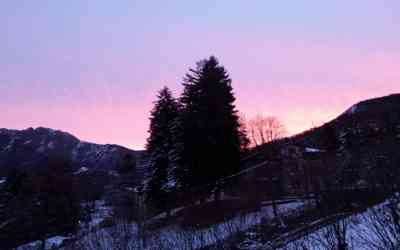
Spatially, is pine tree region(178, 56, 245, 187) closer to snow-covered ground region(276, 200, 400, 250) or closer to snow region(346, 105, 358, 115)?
snow-covered ground region(276, 200, 400, 250)

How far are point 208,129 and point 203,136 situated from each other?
1.83ft

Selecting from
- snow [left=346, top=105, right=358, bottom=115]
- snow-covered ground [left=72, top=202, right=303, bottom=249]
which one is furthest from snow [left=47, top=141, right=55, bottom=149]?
snow-covered ground [left=72, top=202, right=303, bottom=249]

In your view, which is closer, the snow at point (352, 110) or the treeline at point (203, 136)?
the treeline at point (203, 136)

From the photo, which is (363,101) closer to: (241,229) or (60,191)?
(60,191)

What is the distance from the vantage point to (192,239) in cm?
998

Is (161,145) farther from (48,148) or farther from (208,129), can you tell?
(48,148)

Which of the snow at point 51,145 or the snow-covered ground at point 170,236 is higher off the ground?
the snow at point 51,145

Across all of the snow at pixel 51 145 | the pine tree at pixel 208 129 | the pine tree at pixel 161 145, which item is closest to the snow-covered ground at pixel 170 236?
the pine tree at pixel 208 129

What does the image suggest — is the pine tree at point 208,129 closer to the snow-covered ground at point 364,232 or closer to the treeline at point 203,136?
the treeline at point 203,136

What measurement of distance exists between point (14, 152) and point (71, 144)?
27.2 meters

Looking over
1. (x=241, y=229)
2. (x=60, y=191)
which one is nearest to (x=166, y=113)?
(x=60, y=191)

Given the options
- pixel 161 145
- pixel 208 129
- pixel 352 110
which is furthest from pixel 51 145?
pixel 208 129

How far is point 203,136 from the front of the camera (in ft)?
94.2

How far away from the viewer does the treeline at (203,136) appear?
28359 mm
